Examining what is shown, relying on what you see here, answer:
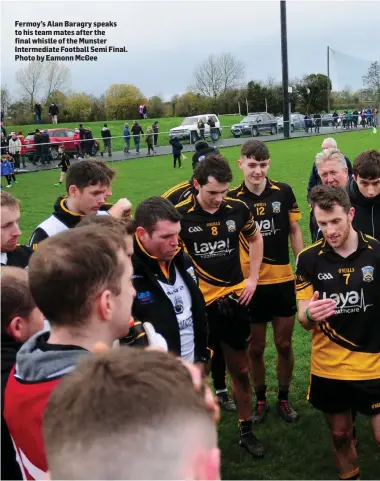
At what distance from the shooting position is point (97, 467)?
95 cm

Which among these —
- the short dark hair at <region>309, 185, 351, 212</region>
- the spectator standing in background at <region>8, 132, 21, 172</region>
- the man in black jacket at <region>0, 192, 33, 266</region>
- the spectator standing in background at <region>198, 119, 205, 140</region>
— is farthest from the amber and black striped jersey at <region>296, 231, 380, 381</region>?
the spectator standing in background at <region>198, 119, 205, 140</region>

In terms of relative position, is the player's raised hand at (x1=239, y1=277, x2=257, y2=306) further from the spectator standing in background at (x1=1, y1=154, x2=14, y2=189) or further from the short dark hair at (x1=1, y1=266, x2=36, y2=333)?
the spectator standing in background at (x1=1, y1=154, x2=14, y2=189)

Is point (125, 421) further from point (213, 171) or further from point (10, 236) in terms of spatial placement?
point (213, 171)

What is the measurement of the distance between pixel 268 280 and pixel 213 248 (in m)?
0.81

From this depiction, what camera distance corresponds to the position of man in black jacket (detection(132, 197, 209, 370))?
316 centimetres

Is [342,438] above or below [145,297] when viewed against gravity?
below

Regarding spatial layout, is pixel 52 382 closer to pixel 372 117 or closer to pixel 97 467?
pixel 97 467

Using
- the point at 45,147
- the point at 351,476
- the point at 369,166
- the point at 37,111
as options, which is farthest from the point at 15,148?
the point at 351,476

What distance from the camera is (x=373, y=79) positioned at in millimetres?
55969

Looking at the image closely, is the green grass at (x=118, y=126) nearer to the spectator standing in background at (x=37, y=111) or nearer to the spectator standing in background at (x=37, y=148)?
the spectator standing in background at (x=37, y=111)

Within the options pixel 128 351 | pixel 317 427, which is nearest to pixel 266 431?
pixel 317 427

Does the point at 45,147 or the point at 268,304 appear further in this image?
the point at 45,147

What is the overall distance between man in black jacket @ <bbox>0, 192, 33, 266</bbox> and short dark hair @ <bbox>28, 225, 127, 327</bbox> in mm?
2091

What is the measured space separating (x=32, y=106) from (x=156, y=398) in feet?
124
